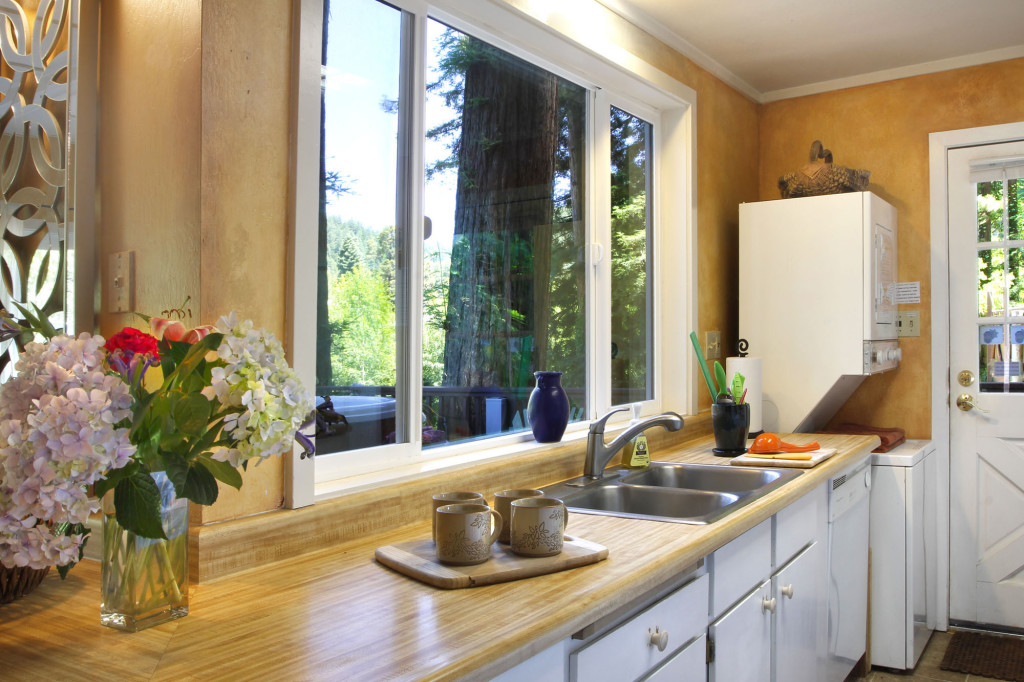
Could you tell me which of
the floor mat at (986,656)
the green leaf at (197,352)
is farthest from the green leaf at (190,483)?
the floor mat at (986,656)

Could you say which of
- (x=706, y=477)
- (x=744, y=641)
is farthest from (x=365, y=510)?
(x=706, y=477)

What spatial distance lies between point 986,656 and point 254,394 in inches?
126

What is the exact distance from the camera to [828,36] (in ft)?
9.96

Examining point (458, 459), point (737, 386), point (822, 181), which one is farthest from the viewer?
point (822, 181)

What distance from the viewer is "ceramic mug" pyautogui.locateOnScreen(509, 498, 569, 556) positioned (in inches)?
53.4

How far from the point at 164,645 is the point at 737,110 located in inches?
128

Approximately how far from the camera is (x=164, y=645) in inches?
40.3

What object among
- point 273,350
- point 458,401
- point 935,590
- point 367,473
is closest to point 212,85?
point 273,350

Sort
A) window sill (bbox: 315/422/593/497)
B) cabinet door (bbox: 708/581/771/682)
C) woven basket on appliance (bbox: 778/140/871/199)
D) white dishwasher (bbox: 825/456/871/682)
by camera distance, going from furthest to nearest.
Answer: woven basket on appliance (bbox: 778/140/871/199) < white dishwasher (bbox: 825/456/871/682) < cabinet door (bbox: 708/581/771/682) < window sill (bbox: 315/422/593/497)

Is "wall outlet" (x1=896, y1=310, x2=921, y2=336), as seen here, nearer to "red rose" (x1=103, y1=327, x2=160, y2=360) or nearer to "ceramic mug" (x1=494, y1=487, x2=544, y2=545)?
"ceramic mug" (x1=494, y1=487, x2=544, y2=545)

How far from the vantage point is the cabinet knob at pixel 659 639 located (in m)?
1.44

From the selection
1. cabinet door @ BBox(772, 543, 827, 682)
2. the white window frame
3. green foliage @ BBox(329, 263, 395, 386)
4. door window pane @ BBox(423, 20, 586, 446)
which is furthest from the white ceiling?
cabinet door @ BBox(772, 543, 827, 682)

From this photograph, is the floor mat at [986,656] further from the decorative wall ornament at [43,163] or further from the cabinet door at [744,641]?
the decorative wall ornament at [43,163]

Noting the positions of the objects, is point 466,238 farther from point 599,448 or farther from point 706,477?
point 706,477
